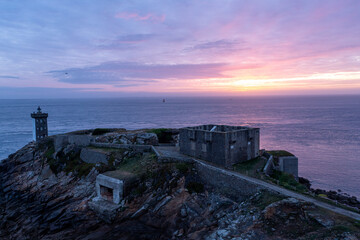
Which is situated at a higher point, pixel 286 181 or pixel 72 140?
pixel 72 140

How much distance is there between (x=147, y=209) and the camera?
80.8 ft

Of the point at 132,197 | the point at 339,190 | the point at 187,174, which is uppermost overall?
the point at 187,174

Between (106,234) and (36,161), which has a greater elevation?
(36,161)

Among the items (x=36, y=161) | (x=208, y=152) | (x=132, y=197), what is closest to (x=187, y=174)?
(x=208, y=152)

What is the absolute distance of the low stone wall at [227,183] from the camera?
68.6 feet

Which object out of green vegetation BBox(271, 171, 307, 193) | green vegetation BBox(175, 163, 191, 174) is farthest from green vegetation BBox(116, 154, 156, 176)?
green vegetation BBox(271, 171, 307, 193)

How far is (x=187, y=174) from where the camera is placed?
1038 inches

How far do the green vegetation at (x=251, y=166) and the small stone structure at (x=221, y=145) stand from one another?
61 centimetres

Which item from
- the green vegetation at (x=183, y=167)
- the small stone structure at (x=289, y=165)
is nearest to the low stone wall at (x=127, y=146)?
the green vegetation at (x=183, y=167)

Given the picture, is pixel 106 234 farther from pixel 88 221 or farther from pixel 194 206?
pixel 194 206

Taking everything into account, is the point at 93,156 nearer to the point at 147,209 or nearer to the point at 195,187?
the point at 147,209

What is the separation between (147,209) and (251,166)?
466 inches

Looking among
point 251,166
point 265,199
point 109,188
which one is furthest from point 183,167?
point 265,199

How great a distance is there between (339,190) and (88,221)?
34.1 meters
